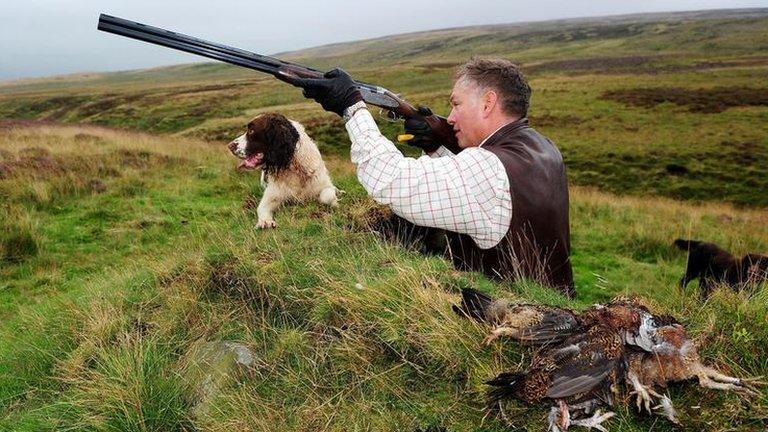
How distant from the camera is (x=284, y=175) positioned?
7.54 meters

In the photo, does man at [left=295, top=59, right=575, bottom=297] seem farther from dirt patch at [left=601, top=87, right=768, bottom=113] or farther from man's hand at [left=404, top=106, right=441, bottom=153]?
dirt patch at [left=601, top=87, right=768, bottom=113]

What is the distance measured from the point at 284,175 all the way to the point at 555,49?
105131 mm

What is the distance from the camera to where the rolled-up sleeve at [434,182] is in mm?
3529

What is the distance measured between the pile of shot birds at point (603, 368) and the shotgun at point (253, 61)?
2436 millimetres

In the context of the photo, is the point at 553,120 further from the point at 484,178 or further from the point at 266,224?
the point at 484,178

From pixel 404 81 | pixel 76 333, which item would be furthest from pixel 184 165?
pixel 404 81

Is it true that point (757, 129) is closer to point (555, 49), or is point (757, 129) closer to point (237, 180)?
point (237, 180)

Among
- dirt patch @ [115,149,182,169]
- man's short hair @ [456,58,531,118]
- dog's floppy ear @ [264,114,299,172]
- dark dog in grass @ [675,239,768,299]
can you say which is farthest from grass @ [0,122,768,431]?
dirt patch @ [115,149,182,169]

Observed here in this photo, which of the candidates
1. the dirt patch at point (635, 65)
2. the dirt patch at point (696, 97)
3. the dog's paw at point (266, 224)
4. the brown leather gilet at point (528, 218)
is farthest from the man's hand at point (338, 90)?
the dirt patch at point (635, 65)

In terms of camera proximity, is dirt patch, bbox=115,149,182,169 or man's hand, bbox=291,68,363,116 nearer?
man's hand, bbox=291,68,363,116

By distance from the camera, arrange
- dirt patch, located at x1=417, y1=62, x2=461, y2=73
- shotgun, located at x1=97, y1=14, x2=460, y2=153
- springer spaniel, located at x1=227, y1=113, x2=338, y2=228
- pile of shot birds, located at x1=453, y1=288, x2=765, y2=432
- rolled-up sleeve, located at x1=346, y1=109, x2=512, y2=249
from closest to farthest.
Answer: pile of shot birds, located at x1=453, y1=288, x2=765, y2=432 → rolled-up sleeve, located at x1=346, y1=109, x2=512, y2=249 → shotgun, located at x1=97, y1=14, x2=460, y2=153 → springer spaniel, located at x1=227, y1=113, x2=338, y2=228 → dirt patch, located at x1=417, y1=62, x2=461, y2=73

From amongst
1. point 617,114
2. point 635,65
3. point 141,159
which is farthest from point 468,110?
point 635,65

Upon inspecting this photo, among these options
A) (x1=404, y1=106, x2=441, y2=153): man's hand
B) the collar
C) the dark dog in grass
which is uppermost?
the collar

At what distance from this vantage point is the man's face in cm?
398
